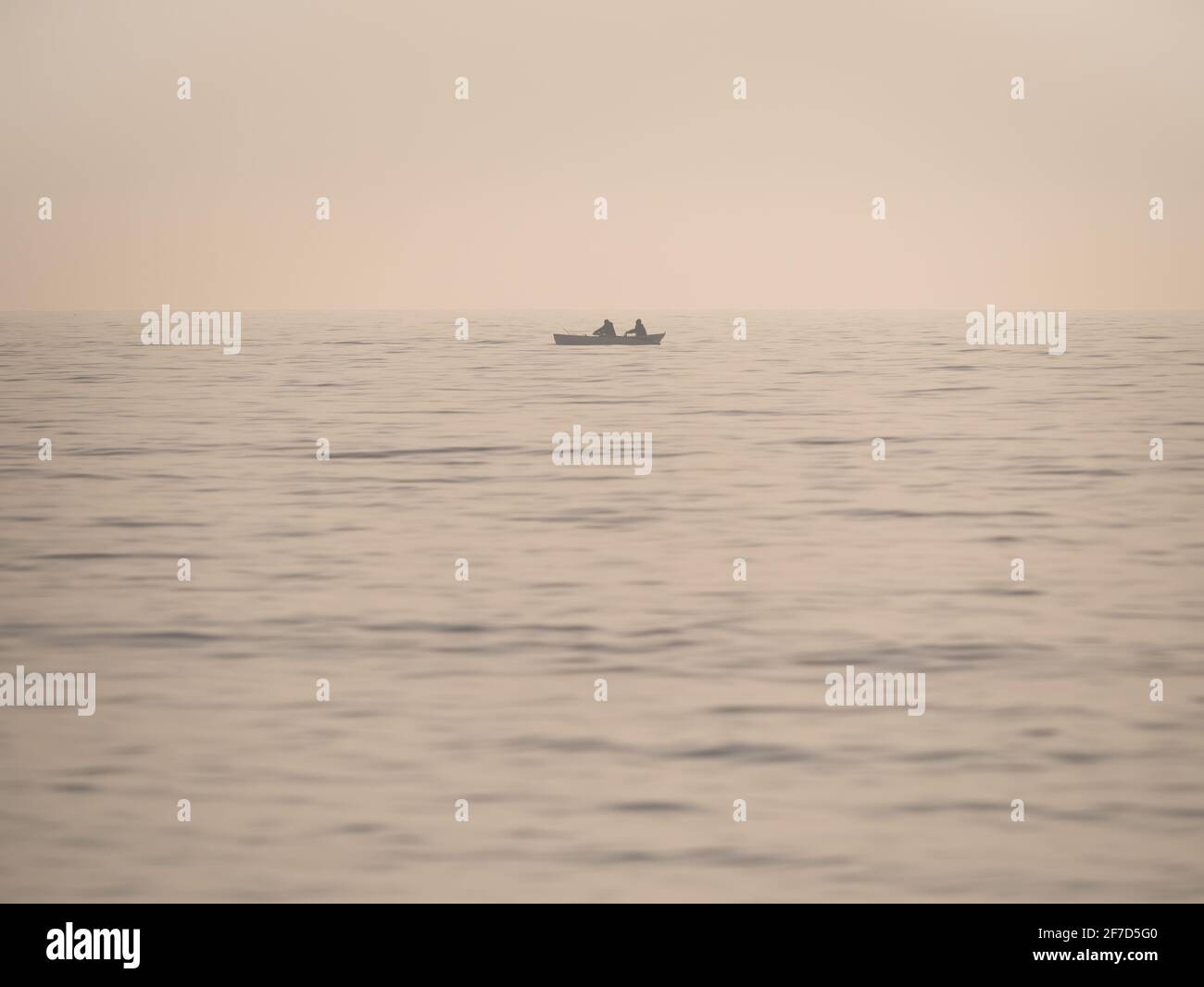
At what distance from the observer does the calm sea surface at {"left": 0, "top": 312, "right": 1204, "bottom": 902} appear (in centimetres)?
1141

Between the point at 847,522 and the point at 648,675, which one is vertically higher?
the point at 847,522

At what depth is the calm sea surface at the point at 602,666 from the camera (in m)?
11.4

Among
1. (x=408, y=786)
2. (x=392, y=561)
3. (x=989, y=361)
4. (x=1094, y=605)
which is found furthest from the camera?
(x=989, y=361)

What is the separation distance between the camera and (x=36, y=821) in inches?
474

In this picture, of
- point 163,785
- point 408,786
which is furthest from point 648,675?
point 163,785

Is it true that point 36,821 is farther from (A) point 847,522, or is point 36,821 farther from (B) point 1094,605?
(A) point 847,522

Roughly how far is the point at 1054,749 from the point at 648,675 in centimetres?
394

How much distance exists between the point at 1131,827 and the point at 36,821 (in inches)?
301

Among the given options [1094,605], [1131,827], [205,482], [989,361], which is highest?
[989,361]

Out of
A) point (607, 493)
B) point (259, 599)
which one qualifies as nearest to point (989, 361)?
point (607, 493)

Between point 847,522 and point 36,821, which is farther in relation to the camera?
point 847,522

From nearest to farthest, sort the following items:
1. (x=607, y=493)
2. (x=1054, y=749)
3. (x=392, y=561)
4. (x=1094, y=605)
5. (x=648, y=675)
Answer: (x=1054, y=749), (x=648, y=675), (x=1094, y=605), (x=392, y=561), (x=607, y=493)

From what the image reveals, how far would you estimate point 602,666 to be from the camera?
1638cm

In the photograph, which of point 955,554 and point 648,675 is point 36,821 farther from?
point 955,554
